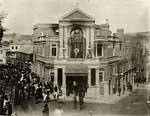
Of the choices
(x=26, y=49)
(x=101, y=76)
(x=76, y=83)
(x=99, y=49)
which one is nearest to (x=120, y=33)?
(x=99, y=49)

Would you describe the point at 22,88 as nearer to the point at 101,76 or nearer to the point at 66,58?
the point at 66,58

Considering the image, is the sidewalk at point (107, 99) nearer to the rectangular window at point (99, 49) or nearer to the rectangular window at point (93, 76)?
the rectangular window at point (93, 76)

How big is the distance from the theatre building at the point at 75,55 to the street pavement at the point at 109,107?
2.9 inches

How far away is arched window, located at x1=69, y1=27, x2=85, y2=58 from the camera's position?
2381 millimetres

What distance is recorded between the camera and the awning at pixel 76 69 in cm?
238

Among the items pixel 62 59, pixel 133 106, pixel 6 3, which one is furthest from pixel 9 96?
pixel 133 106

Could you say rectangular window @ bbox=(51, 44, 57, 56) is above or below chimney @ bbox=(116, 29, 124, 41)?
below

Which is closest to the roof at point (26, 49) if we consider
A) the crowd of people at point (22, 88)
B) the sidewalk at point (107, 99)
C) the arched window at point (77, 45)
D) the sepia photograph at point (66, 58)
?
the sepia photograph at point (66, 58)

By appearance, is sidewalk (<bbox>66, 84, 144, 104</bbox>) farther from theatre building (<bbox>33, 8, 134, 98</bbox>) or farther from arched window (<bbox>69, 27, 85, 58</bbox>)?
arched window (<bbox>69, 27, 85, 58</bbox>)

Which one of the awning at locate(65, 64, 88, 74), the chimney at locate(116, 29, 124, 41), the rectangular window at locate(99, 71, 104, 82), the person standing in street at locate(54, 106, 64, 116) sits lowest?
the person standing in street at locate(54, 106, 64, 116)

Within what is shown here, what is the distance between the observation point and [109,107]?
241cm

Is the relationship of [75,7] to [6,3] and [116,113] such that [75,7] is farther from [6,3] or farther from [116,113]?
[116,113]

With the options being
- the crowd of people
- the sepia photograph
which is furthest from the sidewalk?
the crowd of people

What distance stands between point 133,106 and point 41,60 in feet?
1.89
